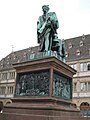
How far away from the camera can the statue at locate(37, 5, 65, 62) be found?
873cm

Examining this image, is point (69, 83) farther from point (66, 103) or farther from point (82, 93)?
point (82, 93)

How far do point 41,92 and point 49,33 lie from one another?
2.75m

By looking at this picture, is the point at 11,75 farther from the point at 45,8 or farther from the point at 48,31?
the point at 48,31

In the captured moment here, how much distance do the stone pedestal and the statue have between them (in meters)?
1.07

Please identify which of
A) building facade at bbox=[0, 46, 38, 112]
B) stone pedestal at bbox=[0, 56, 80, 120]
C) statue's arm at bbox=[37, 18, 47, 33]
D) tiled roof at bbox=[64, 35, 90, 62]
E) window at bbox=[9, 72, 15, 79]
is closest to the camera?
stone pedestal at bbox=[0, 56, 80, 120]

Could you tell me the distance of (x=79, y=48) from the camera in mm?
33375

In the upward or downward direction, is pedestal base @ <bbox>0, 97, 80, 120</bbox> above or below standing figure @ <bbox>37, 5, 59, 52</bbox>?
below

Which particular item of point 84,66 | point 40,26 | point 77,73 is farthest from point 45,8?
point 77,73

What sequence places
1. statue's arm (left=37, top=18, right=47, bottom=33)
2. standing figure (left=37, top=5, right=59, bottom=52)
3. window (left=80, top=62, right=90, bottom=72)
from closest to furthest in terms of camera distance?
1. standing figure (left=37, top=5, right=59, bottom=52)
2. statue's arm (left=37, top=18, right=47, bottom=33)
3. window (left=80, top=62, right=90, bottom=72)

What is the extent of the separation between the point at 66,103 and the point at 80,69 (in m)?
23.7

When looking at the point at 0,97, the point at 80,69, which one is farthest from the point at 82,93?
the point at 0,97

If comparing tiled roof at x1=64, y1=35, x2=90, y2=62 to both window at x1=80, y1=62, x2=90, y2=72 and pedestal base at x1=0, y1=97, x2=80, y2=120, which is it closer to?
window at x1=80, y1=62, x2=90, y2=72

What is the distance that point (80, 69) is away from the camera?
3138 cm

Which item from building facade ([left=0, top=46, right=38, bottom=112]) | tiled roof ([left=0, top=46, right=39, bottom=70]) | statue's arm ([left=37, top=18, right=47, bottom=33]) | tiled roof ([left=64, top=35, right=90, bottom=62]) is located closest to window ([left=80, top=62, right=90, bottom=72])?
tiled roof ([left=64, top=35, right=90, bottom=62])
